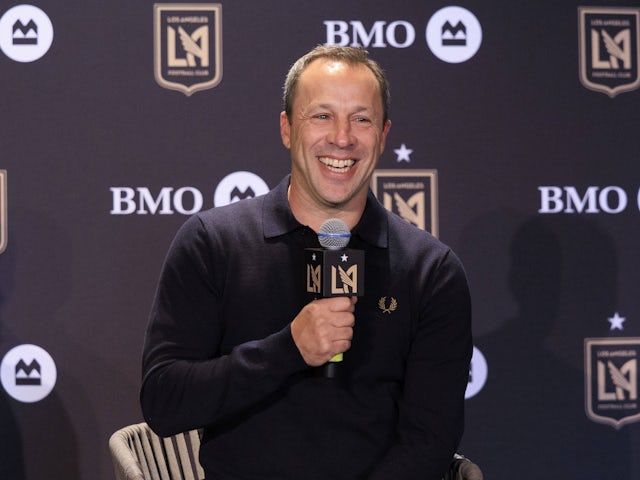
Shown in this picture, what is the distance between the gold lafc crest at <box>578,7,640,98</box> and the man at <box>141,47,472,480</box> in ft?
4.59

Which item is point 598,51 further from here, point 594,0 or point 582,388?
point 582,388

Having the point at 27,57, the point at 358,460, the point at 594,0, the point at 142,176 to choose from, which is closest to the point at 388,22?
the point at 594,0

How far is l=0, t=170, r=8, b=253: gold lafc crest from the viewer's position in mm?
2959

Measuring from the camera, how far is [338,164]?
1966 mm

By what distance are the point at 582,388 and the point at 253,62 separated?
172cm

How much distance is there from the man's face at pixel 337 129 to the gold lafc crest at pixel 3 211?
1429 millimetres

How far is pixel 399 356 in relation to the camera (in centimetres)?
202

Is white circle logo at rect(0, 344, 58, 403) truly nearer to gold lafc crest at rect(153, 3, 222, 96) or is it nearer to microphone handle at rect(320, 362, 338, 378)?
gold lafc crest at rect(153, 3, 222, 96)

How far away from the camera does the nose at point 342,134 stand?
1.94 metres

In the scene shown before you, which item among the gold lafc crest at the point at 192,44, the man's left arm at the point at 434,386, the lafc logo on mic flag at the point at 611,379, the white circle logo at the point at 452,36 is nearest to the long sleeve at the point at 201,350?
the man's left arm at the point at 434,386

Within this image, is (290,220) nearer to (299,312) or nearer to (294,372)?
(299,312)

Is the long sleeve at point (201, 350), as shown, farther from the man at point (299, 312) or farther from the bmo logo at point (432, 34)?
the bmo logo at point (432, 34)

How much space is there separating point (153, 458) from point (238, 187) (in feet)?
3.60

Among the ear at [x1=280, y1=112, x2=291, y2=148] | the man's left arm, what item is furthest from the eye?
the man's left arm
